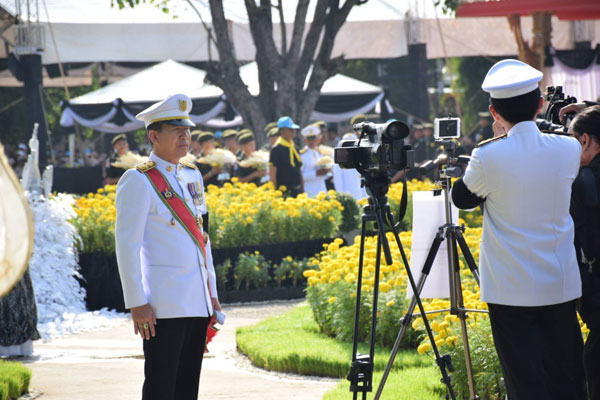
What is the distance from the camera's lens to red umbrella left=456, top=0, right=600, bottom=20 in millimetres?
10266

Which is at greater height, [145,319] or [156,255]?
[156,255]

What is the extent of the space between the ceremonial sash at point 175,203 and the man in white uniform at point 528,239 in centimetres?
126

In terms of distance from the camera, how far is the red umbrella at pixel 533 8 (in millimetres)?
10266

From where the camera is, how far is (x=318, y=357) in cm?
711

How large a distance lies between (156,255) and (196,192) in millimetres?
457

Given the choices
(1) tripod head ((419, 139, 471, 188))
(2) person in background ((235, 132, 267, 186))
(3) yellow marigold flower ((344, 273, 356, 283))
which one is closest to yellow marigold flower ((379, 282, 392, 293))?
(3) yellow marigold flower ((344, 273, 356, 283))

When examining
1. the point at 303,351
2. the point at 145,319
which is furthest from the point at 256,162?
the point at 145,319

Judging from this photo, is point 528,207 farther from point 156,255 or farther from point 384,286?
point 384,286

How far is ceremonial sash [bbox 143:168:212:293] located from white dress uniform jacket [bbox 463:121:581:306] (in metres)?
1.32

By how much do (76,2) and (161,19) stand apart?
67.6 inches

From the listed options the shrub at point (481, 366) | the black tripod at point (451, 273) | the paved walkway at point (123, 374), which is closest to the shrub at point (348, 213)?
the paved walkway at point (123, 374)

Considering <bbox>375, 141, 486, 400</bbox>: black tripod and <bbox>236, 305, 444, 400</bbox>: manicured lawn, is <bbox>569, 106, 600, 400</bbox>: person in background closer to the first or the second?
<bbox>375, 141, 486, 400</bbox>: black tripod

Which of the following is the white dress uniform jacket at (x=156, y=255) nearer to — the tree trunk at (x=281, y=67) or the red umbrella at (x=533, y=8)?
the red umbrella at (x=533, y=8)

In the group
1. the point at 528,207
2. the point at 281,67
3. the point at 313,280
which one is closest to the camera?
the point at 528,207
